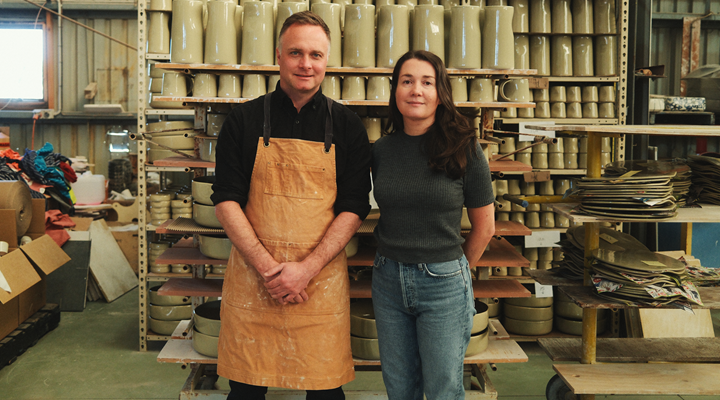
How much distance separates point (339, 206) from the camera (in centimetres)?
190

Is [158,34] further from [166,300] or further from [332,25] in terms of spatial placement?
[166,300]

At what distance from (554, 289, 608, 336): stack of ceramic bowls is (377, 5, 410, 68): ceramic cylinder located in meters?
2.16

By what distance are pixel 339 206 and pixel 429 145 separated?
38cm

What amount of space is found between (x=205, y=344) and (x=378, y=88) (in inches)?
53.3

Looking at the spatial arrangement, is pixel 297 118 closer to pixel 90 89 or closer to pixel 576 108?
pixel 576 108

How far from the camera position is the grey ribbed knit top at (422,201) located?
172 centimetres

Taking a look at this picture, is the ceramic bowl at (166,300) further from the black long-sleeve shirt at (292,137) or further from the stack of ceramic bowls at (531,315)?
the stack of ceramic bowls at (531,315)

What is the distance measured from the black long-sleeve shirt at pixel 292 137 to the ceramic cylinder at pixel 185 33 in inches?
27.1

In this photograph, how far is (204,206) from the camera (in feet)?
8.02

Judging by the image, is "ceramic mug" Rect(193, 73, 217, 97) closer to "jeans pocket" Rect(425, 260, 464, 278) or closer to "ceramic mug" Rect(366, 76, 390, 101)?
"ceramic mug" Rect(366, 76, 390, 101)

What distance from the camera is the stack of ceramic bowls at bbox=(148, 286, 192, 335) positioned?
3.64m

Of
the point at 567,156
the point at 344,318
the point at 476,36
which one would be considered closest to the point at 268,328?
the point at 344,318

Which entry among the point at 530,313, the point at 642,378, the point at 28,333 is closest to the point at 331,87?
the point at 642,378

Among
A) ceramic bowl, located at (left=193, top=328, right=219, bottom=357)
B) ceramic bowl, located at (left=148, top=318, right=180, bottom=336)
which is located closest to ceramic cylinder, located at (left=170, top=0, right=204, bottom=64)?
ceramic bowl, located at (left=193, top=328, right=219, bottom=357)
